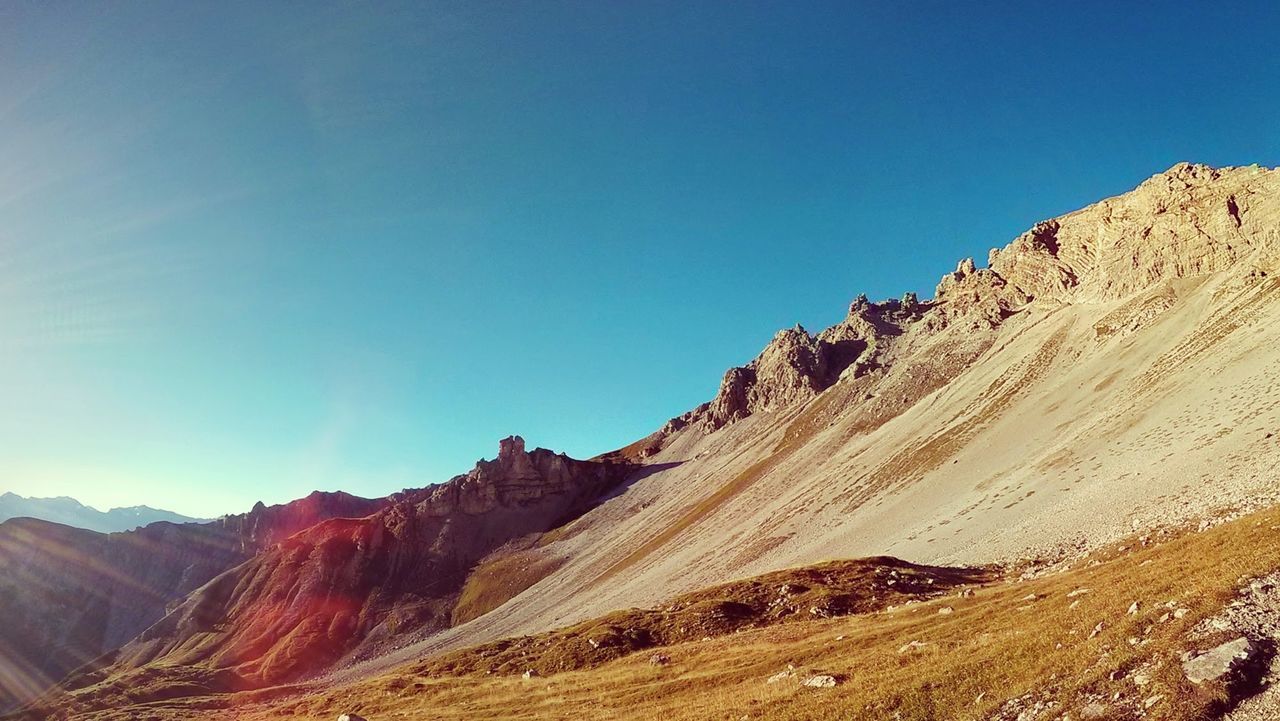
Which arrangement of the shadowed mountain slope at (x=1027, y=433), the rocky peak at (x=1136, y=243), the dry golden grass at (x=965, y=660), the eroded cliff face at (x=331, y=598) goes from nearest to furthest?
the dry golden grass at (x=965, y=660) < the shadowed mountain slope at (x=1027, y=433) < the rocky peak at (x=1136, y=243) < the eroded cliff face at (x=331, y=598)

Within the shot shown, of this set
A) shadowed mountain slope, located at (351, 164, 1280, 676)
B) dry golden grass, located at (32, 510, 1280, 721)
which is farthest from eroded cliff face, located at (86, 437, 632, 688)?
dry golden grass, located at (32, 510, 1280, 721)

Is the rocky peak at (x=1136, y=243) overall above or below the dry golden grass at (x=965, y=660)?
above

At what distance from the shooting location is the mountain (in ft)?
205

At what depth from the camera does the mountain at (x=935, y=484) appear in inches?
2456

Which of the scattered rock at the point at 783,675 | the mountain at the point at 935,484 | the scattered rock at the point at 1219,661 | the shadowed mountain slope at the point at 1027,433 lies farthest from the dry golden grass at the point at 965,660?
the shadowed mountain slope at the point at 1027,433

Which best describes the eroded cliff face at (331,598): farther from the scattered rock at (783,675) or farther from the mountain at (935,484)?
the scattered rock at (783,675)

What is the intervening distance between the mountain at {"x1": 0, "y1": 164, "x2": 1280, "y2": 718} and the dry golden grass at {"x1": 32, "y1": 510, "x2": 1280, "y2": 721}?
5.72 feet

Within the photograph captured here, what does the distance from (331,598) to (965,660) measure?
186209mm

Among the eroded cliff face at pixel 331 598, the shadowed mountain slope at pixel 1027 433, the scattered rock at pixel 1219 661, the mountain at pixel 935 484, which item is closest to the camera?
the scattered rock at pixel 1219 661

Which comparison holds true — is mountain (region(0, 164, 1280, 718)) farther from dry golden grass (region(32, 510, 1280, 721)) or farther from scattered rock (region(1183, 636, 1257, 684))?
scattered rock (region(1183, 636, 1257, 684))

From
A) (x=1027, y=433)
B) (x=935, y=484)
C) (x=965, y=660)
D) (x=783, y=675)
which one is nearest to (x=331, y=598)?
(x=935, y=484)

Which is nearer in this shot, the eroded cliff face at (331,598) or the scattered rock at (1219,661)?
the scattered rock at (1219,661)

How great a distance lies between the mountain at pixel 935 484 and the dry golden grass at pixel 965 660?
5.72 ft

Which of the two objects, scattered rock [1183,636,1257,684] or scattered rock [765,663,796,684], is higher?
scattered rock [1183,636,1257,684]
